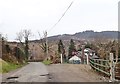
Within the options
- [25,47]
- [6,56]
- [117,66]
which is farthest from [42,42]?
[117,66]

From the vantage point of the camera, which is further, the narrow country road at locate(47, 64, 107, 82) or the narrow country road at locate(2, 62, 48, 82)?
the narrow country road at locate(2, 62, 48, 82)

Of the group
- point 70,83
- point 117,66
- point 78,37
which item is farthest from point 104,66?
point 78,37

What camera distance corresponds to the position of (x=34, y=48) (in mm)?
137000

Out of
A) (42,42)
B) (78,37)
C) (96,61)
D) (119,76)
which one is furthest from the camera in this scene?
(78,37)

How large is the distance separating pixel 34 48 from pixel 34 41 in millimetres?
5087

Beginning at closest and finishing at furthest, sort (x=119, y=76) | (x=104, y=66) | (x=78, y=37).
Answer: (x=119, y=76) < (x=104, y=66) < (x=78, y=37)

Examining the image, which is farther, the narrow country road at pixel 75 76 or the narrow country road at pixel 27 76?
the narrow country road at pixel 27 76

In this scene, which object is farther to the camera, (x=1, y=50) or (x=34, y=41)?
(x=34, y=41)

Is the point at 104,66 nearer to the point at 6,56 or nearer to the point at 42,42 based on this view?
the point at 6,56

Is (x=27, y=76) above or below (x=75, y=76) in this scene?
below

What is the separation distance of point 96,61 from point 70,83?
990 cm

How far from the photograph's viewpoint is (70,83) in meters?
16.8

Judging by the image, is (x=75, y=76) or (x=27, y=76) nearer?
(x=75, y=76)

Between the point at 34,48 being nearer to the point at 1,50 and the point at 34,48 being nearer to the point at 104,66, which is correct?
the point at 1,50
